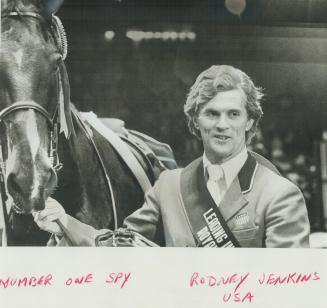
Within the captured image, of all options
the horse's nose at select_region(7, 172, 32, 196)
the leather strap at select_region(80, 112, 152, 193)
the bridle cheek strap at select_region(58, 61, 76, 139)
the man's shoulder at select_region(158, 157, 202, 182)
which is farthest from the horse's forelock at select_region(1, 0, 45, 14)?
the man's shoulder at select_region(158, 157, 202, 182)

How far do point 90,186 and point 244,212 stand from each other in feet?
1.63

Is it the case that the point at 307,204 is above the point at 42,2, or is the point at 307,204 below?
below

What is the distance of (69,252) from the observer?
1945 mm

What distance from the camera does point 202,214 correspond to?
197cm

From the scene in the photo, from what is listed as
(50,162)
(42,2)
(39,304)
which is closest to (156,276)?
(39,304)

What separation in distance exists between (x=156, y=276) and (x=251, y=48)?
79 cm

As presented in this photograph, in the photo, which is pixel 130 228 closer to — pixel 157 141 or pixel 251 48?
pixel 157 141

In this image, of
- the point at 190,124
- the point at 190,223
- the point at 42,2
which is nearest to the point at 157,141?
the point at 190,124

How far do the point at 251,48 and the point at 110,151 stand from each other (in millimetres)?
564

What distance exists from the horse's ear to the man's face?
57 centimetres

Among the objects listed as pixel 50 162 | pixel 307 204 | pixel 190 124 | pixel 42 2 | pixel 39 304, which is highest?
pixel 42 2
